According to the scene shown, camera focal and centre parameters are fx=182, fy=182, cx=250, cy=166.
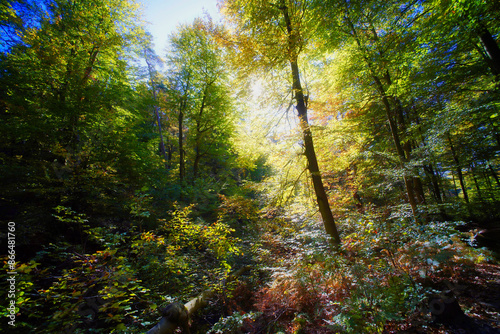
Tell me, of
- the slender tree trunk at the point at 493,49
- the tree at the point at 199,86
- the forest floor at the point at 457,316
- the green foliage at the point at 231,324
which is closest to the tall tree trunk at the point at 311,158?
the forest floor at the point at 457,316

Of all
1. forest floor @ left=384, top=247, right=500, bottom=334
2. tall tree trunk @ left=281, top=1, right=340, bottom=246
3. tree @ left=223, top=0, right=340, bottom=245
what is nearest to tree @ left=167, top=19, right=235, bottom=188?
tall tree trunk @ left=281, top=1, right=340, bottom=246

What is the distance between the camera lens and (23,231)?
4.28 meters

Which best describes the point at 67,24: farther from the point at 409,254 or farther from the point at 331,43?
the point at 409,254

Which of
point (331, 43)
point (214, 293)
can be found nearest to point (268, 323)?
→ point (214, 293)

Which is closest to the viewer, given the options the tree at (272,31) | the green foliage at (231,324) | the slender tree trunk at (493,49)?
the green foliage at (231,324)

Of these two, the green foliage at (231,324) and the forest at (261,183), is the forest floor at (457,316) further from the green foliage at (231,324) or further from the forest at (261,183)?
the green foliage at (231,324)

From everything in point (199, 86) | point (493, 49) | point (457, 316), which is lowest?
point (457, 316)

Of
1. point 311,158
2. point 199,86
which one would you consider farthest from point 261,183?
point 199,86

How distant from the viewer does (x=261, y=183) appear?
6.27 m

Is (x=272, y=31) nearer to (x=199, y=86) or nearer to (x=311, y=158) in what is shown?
(x=311, y=158)

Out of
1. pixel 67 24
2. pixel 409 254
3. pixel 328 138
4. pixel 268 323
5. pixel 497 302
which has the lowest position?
pixel 497 302

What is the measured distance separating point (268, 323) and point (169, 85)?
46.3 ft

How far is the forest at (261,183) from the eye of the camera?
2.92 m

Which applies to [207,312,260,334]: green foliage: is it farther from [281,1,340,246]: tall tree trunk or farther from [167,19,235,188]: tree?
[167,19,235,188]: tree
